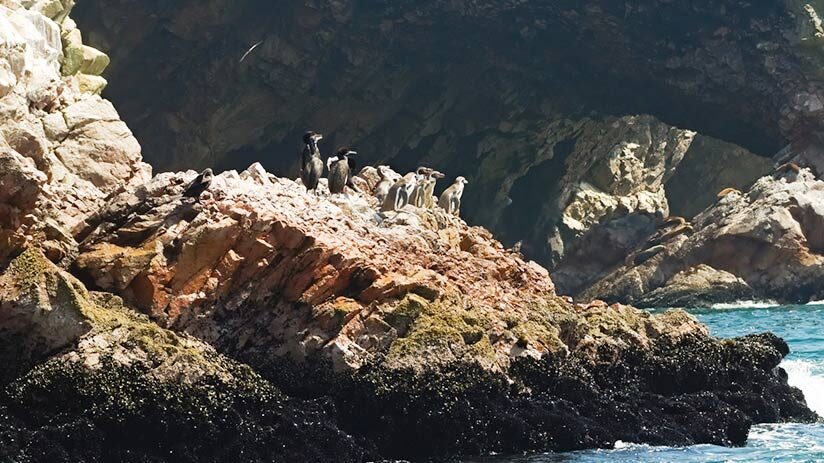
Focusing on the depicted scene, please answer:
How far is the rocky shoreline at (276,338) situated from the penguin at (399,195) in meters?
3.48

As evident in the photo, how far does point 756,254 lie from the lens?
54375 mm

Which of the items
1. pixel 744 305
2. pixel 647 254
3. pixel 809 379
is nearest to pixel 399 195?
pixel 809 379

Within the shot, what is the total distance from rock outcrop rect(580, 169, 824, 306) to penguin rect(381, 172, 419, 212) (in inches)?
1170

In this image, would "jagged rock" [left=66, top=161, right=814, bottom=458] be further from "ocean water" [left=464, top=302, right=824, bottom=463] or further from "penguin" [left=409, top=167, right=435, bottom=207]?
"penguin" [left=409, top=167, right=435, bottom=207]

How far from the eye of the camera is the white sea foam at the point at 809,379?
24562mm

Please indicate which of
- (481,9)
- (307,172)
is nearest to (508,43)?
(481,9)

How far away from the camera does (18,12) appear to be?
72.6ft

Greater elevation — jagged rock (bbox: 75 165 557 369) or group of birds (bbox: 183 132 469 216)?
group of birds (bbox: 183 132 469 216)

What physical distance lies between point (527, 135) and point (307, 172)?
141ft

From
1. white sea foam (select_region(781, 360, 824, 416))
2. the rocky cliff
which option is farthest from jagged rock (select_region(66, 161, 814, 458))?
the rocky cliff

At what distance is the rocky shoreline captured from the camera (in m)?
16.0

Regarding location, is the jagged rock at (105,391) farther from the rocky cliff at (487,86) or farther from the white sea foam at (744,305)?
the rocky cliff at (487,86)

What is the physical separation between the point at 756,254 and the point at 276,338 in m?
39.3

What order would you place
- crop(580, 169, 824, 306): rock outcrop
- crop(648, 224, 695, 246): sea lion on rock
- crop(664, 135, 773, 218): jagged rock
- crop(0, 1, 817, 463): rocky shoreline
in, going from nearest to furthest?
crop(0, 1, 817, 463): rocky shoreline < crop(580, 169, 824, 306): rock outcrop < crop(648, 224, 695, 246): sea lion on rock < crop(664, 135, 773, 218): jagged rock
